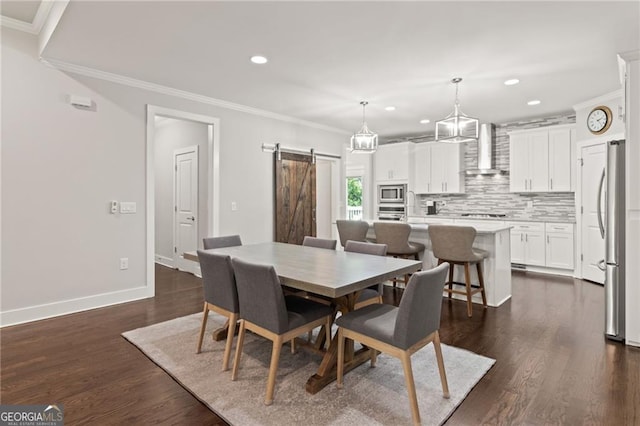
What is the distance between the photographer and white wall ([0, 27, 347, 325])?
3270 mm

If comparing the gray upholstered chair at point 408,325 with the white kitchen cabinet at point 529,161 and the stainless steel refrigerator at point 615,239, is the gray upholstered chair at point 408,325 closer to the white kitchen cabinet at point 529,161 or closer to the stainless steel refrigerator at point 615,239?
the stainless steel refrigerator at point 615,239

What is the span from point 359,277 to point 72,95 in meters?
3.62

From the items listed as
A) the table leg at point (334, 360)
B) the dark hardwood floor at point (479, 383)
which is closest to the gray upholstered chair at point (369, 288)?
the table leg at point (334, 360)

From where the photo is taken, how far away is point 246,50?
Answer: 3199 millimetres

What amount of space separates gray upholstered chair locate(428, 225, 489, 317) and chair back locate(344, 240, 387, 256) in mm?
1060

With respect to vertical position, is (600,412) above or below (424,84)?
below

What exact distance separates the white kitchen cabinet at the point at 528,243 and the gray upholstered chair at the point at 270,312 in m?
4.61

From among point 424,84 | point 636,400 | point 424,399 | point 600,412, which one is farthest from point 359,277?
point 424,84

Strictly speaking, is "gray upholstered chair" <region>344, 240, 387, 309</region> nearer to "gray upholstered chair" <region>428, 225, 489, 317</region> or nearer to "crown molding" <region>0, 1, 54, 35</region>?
"gray upholstered chair" <region>428, 225, 489, 317</region>

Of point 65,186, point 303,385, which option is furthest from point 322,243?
point 65,186

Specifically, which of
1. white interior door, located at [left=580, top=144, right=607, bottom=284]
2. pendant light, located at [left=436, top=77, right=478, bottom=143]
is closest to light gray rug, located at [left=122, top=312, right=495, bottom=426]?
pendant light, located at [left=436, top=77, right=478, bottom=143]

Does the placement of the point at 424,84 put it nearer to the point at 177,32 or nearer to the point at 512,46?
the point at 512,46

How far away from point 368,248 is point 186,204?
3773mm

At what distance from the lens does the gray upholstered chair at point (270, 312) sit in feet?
6.56
